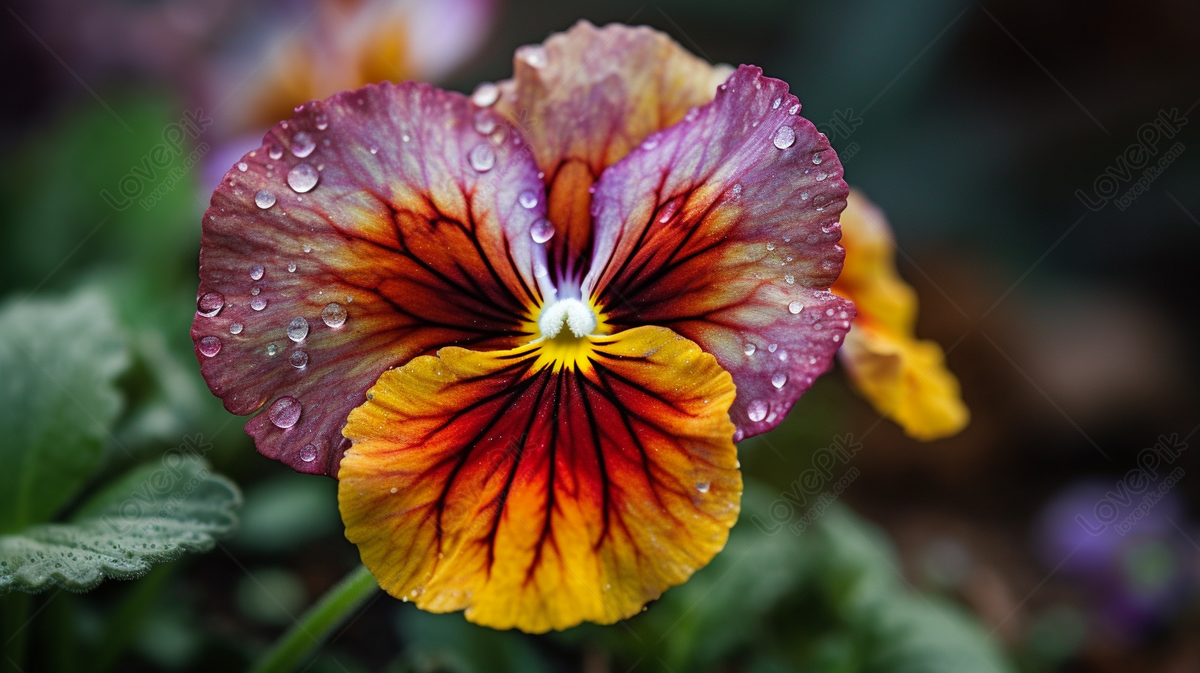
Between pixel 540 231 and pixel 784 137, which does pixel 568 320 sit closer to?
pixel 540 231

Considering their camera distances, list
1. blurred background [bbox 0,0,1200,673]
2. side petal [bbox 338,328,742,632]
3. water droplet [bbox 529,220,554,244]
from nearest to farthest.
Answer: side petal [bbox 338,328,742,632], water droplet [bbox 529,220,554,244], blurred background [bbox 0,0,1200,673]

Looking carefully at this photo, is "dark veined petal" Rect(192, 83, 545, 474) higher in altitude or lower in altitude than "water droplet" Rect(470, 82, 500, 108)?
lower

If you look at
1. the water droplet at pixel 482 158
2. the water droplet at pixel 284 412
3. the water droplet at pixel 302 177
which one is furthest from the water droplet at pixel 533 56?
the water droplet at pixel 284 412

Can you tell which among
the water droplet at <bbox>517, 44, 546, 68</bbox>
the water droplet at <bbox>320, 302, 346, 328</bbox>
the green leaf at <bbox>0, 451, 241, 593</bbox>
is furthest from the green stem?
the water droplet at <bbox>517, 44, 546, 68</bbox>

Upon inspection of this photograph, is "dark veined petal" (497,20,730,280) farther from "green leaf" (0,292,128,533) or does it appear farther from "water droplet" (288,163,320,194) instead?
"green leaf" (0,292,128,533)

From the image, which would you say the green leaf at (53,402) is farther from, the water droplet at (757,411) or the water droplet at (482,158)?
the water droplet at (757,411)

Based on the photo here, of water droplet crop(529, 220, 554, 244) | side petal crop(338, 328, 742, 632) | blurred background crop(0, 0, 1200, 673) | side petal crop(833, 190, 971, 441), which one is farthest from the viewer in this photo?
blurred background crop(0, 0, 1200, 673)
